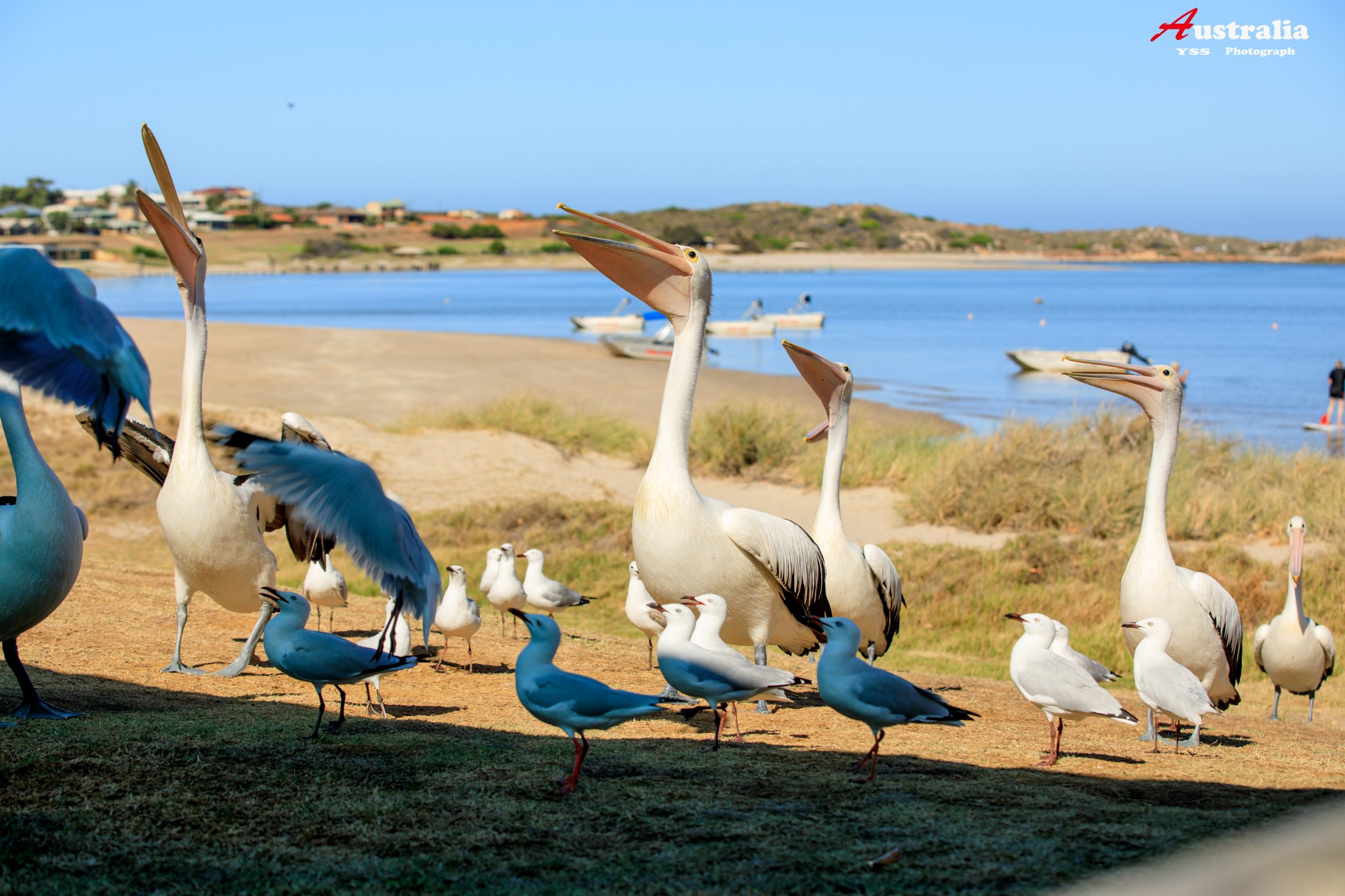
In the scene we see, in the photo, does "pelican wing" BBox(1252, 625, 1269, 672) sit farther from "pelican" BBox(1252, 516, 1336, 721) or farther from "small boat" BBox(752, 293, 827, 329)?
"small boat" BBox(752, 293, 827, 329)

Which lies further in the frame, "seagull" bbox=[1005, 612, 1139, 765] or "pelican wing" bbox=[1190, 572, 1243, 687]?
"pelican wing" bbox=[1190, 572, 1243, 687]

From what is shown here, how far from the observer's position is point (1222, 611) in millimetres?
6633

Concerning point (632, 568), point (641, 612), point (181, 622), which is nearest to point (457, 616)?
point (632, 568)

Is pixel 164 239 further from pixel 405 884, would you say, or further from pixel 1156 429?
pixel 1156 429

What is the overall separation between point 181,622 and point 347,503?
273 centimetres

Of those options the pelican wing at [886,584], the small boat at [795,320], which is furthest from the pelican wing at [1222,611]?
the small boat at [795,320]

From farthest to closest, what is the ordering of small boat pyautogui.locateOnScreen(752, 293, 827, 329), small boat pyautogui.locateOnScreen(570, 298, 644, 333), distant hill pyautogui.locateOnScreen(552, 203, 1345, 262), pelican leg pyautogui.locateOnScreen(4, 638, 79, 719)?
distant hill pyautogui.locateOnScreen(552, 203, 1345, 262) → small boat pyautogui.locateOnScreen(752, 293, 827, 329) → small boat pyautogui.locateOnScreen(570, 298, 644, 333) → pelican leg pyautogui.locateOnScreen(4, 638, 79, 719)

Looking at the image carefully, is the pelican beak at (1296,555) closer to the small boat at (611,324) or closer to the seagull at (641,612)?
the seagull at (641,612)

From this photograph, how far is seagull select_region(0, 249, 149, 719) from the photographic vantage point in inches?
162

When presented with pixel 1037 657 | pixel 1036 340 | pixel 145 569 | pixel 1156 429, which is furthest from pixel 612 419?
pixel 1036 340

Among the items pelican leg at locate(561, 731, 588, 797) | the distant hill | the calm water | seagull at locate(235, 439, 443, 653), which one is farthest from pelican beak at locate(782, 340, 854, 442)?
the distant hill

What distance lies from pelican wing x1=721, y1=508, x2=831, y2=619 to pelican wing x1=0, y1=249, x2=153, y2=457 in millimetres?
2899

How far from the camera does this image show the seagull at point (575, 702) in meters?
4.20

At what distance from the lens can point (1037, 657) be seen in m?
5.18
